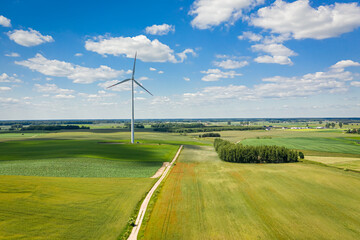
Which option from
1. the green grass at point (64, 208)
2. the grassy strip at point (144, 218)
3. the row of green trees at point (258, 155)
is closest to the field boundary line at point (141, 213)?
the grassy strip at point (144, 218)

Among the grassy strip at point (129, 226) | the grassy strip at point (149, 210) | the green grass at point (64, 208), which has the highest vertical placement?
the green grass at point (64, 208)

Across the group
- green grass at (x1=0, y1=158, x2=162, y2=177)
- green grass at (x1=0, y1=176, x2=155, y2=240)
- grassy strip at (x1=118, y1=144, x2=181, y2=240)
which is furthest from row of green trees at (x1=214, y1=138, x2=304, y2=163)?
grassy strip at (x1=118, y1=144, x2=181, y2=240)

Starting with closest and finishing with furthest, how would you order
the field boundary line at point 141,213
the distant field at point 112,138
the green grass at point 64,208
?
the green grass at point 64,208 < the field boundary line at point 141,213 < the distant field at point 112,138

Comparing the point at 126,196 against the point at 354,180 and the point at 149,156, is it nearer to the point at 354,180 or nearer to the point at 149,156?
the point at 149,156

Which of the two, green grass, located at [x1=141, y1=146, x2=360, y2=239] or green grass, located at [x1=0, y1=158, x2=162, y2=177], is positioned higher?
green grass, located at [x1=0, y1=158, x2=162, y2=177]

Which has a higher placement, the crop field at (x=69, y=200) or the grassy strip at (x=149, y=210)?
the crop field at (x=69, y=200)

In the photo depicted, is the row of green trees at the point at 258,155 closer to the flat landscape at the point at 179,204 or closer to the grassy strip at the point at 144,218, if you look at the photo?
the flat landscape at the point at 179,204

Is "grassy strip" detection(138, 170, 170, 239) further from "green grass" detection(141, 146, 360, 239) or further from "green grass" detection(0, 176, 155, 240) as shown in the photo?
"green grass" detection(0, 176, 155, 240)
